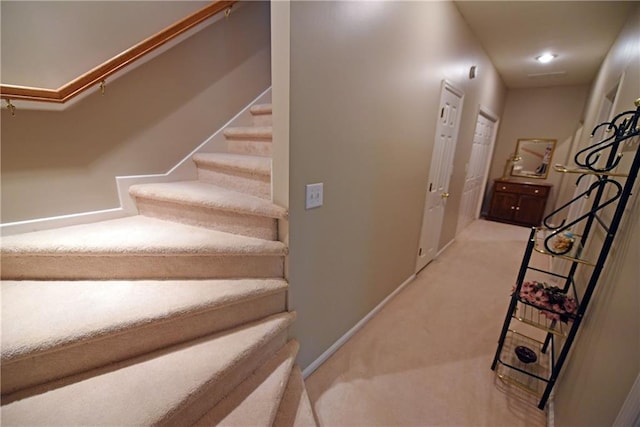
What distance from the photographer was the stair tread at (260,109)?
2.09 metres

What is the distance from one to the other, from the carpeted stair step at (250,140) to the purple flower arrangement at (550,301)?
6.14 ft

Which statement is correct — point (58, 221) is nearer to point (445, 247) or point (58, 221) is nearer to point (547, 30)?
point (445, 247)

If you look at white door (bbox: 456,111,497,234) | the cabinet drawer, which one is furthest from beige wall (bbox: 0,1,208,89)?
the cabinet drawer

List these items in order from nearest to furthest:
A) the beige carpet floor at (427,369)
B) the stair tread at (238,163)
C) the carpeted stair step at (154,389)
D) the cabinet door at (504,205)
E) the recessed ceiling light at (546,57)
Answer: the carpeted stair step at (154,389), the beige carpet floor at (427,369), the stair tread at (238,163), the recessed ceiling light at (546,57), the cabinet door at (504,205)

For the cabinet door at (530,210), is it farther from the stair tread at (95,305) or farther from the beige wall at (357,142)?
the stair tread at (95,305)

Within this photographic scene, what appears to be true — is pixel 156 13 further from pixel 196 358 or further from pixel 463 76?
pixel 463 76

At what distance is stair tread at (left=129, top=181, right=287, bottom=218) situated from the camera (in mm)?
1223

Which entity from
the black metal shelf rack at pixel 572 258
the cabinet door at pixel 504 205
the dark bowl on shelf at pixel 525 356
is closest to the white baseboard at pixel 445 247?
the black metal shelf rack at pixel 572 258

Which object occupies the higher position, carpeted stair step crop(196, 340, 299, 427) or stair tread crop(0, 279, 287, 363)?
stair tread crop(0, 279, 287, 363)

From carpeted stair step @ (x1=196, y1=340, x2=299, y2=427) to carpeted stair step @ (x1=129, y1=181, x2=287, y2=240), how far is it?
2.11 feet

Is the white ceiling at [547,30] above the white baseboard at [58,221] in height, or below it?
above

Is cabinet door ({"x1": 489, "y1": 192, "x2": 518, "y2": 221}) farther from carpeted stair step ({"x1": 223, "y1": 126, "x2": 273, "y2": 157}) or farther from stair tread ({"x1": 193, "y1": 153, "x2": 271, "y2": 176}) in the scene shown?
stair tread ({"x1": 193, "y1": 153, "x2": 271, "y2": 176})

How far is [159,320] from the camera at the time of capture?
98cm

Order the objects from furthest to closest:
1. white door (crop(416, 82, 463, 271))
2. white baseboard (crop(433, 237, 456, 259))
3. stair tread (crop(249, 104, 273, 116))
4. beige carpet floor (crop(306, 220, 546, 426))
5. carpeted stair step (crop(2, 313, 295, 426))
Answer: white baseboard (crop(433, 237, 456, 259))
white door (crop(416, 82, 463, 271))
stair tread (crop(249, 104, 273, 116))
beige carpet floor (crop(306, 220, 546, 426))
carpeted stair step (crop(2, 313, 295, 426))
